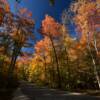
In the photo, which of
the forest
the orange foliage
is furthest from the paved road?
the orange foliage

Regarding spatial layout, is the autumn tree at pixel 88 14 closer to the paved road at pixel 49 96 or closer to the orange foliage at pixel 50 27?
the paved road at pixel 49 96

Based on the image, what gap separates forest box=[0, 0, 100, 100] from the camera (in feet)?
55.6

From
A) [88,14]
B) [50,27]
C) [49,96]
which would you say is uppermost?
[50,27]

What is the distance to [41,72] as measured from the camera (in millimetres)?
38688

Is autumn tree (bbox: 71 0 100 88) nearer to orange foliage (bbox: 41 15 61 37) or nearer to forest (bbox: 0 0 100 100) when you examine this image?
forest (bbox: 0 0 100 100)

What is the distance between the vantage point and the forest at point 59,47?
16.9 m

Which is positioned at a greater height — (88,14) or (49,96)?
(88,14)

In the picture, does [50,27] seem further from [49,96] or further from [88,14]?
[49,96]

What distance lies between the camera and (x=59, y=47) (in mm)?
29984

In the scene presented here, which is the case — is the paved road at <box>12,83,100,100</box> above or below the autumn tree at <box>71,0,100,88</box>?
below

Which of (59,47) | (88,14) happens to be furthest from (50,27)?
(88,14)

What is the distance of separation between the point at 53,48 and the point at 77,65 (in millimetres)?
4176

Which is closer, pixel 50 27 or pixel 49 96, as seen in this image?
pixel 49 96

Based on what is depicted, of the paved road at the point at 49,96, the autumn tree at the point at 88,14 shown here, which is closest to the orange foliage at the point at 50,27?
the autumn tree at the point at 88,14
